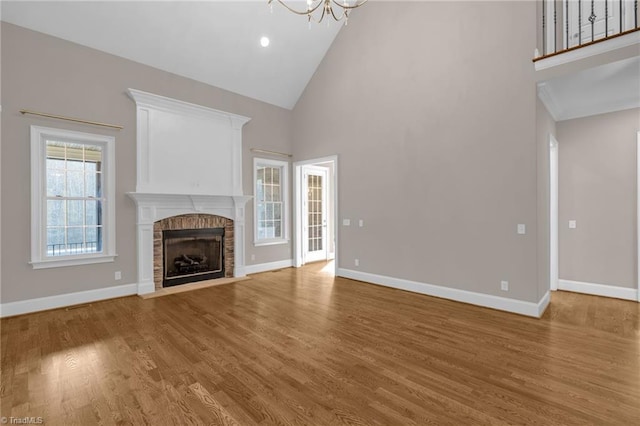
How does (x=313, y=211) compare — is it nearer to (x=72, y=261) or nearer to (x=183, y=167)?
(x=183, y=167)

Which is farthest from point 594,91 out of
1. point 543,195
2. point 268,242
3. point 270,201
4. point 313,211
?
point 268,242

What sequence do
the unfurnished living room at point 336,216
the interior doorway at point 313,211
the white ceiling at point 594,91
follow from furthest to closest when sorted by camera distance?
the interior doorway at point 313,211 < the white ceiling at point 594,91 < the unfurnished living room at point 336,216

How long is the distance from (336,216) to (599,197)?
156 inches

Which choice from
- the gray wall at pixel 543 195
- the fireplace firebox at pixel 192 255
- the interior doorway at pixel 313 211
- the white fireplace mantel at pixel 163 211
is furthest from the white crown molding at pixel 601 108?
the fireplace firebox at pixel 192 255

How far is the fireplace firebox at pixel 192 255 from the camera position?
503 cm

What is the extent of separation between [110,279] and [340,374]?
3.77 m

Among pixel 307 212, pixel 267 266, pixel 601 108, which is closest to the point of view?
pixel 601 108

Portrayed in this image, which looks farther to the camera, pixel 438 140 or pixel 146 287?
pixel 146 287

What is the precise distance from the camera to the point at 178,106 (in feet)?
16.2

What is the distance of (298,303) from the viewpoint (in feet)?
13.6

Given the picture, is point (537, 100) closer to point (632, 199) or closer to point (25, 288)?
point (632, 199)

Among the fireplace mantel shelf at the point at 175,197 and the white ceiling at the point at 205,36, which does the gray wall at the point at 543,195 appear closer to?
the white ceiling at the point at 205,36

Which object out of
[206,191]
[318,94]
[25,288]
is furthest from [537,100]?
[25,288]

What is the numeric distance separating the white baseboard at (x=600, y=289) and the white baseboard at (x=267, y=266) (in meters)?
4.82
